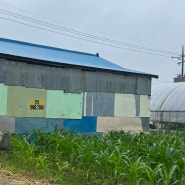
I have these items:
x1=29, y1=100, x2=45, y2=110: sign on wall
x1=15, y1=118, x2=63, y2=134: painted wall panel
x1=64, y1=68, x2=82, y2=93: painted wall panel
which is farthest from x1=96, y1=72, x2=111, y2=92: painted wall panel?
x1=29, y1=100, x2=45, y2=110: sign on wall

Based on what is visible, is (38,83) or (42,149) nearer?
(42,149)

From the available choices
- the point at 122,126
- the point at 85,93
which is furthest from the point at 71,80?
the point at 122,126

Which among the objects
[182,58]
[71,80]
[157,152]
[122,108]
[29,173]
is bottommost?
[29,173]

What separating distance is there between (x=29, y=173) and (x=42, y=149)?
7.18 ft

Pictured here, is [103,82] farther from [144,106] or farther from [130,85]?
[144,106]

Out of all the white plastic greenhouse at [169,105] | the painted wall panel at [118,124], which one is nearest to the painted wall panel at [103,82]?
the painted wall panel at [118,124]

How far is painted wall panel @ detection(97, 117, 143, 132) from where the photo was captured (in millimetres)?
12711

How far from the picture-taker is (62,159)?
8.27 meters

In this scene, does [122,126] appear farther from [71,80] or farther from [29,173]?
[29,173]

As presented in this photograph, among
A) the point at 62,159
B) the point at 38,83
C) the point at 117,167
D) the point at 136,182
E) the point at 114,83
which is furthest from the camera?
the point at 114,83

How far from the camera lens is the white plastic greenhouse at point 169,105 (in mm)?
22027

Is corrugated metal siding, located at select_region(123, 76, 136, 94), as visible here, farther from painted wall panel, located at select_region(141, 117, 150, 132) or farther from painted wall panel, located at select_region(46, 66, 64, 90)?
painted wall panel, located at select_region(46, 66, 64, 90)

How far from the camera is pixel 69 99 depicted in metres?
11.8

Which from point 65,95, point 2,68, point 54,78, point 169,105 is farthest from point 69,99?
point 169,105
